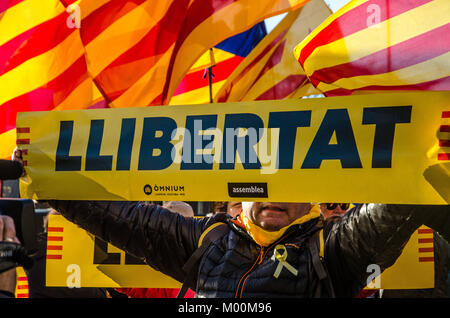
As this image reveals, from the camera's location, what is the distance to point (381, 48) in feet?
8.06

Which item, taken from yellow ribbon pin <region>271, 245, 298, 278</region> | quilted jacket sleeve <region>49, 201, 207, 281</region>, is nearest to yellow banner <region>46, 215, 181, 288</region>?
quilted jacket sleeve <region>49, 201, 207, 281</region>

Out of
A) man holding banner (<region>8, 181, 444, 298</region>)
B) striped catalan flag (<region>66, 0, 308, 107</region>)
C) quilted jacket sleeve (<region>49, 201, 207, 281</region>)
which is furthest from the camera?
striped catalan flag (<region>66, 0, 308, 107</region>)

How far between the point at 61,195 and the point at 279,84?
3339 millimetres

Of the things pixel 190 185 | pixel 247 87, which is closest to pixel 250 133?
pixel 190 185

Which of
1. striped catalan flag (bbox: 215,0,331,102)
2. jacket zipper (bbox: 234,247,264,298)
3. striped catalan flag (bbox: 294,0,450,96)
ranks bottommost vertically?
jacket zipper (bbox: 234,247,264,298)

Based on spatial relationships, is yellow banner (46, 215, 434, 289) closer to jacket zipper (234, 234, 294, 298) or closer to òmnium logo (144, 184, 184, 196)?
jacket zipper (234, 234, 294, 298)

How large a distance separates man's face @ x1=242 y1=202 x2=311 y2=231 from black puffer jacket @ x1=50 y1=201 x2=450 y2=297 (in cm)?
6

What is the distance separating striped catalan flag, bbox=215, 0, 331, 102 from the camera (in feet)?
17.5

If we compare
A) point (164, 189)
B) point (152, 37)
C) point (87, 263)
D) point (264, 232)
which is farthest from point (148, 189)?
point (152, 37)

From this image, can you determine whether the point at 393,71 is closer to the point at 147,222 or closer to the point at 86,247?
the point at 147,222

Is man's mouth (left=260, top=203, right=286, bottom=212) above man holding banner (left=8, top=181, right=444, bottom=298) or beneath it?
above

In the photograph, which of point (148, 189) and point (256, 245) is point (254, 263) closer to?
point (256, 245)

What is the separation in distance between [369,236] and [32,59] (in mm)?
2799

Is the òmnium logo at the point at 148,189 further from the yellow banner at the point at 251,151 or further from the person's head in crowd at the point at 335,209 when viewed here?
the person's head in crowd at the point at 335,209
